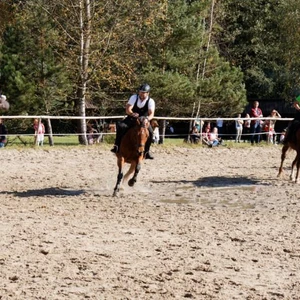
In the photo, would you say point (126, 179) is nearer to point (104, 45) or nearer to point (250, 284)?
point (250, 284)

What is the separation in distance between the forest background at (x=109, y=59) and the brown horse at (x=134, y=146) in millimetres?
13096

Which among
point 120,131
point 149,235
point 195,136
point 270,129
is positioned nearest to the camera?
point 149,235

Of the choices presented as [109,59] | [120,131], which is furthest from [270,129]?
[120,131]

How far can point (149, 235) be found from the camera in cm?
990

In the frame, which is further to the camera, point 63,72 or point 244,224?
point 63,72

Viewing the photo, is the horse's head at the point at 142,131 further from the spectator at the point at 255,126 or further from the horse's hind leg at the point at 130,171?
the spectator at the point at 255,126

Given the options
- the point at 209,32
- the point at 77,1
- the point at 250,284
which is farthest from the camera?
the point at 209,32

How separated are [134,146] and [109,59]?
17359mm

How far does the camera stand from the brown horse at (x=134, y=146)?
14133mm

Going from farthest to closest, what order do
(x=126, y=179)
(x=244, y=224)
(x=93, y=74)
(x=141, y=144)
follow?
(x=93, y=74) < (x=126, y=179) < (x=141, y=144) < (x=244, y=224)

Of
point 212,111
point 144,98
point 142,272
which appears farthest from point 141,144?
point 212,111

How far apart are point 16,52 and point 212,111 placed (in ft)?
34.2

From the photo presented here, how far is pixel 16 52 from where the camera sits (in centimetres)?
3275

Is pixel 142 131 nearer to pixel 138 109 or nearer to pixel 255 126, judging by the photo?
pixel 138 109
